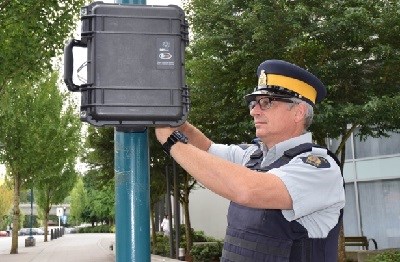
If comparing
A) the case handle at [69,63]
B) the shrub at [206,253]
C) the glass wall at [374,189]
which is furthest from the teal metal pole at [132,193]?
the glass wall at [374,189]

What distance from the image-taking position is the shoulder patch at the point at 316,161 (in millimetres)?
2412

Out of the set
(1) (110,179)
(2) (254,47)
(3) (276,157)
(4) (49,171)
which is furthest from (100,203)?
(3) (276,157)

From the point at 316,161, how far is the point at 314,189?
5.4 inches

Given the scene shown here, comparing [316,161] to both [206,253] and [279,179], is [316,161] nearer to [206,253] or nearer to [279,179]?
[279,179]

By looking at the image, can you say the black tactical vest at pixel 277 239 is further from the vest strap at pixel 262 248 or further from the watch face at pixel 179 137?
the watch face at pixel 179 137

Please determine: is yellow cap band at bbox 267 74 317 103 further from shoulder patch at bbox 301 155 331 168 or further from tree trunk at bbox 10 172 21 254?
tree trunk at bbox 10 172 21 254

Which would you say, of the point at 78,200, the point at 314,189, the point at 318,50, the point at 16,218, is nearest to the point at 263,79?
the point at 314,189

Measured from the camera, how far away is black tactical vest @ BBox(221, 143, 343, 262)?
2488 mm

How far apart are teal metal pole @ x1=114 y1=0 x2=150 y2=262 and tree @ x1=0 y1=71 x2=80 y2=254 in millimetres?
24994

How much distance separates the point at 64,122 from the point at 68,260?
A: 482 inches

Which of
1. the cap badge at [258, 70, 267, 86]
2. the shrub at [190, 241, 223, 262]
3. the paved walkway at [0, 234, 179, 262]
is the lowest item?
the paved walkway at [0, 234, 179, 262]

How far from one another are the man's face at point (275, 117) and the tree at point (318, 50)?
8.63m

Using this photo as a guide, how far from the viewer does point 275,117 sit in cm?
271

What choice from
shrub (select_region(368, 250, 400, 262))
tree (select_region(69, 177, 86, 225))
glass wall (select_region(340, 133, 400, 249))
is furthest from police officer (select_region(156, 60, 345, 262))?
tree (select_region(69, 177, 86, 225))
